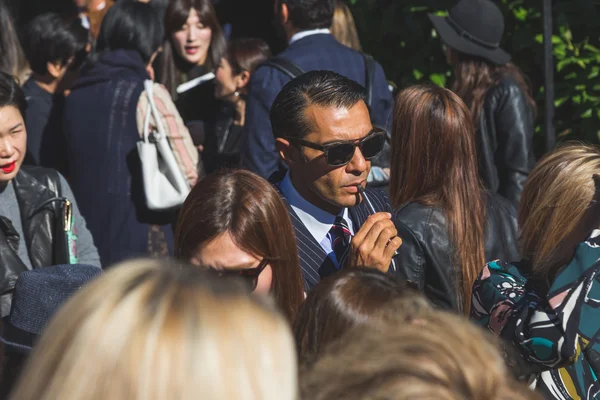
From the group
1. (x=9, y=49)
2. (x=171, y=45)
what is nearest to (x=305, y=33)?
(x=171, y=45)

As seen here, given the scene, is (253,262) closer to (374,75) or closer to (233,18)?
(374,75)

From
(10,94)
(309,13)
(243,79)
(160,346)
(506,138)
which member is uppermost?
(160,346)

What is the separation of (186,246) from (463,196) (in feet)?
4.04

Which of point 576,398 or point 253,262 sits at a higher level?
point 253,262

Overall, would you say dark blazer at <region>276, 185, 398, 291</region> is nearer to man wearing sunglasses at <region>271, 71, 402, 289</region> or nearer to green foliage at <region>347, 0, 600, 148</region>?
man wearing sunglasses at <region>271, 71, 402, 289</region>

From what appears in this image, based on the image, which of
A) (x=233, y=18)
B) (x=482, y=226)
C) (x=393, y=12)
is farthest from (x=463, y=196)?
(x=233, y=18)

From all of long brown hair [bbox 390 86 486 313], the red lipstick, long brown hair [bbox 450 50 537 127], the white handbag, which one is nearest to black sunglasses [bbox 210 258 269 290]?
long brown hair [bbox 390 86 486 313]

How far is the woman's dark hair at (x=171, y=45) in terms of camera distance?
584 centimetres

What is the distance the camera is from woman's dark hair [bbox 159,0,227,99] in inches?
230

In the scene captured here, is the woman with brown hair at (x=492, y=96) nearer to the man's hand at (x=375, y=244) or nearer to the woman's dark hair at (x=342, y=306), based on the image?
the man's hand at (x=375, y=244)

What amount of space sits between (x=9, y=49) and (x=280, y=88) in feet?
7.31

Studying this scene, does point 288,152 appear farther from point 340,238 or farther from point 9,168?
point 9,168

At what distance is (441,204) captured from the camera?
3.36 meters

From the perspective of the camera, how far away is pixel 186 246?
2.61 meters
